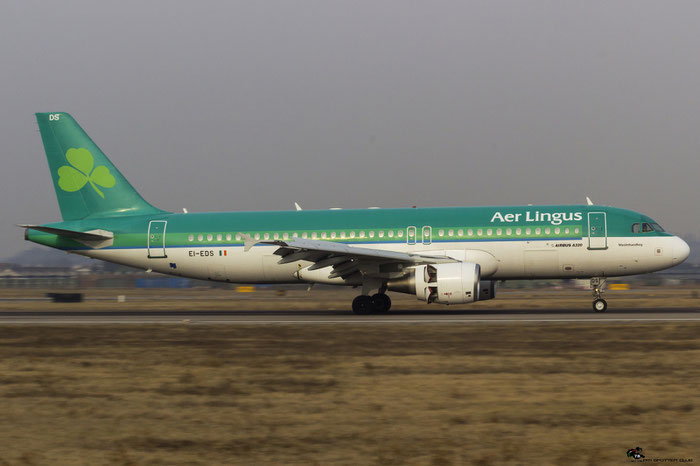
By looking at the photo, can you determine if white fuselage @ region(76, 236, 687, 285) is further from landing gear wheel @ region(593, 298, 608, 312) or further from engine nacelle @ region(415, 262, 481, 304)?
engine nacelle @ region(415, 262, 481, 304)

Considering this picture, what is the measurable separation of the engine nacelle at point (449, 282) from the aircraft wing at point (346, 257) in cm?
75

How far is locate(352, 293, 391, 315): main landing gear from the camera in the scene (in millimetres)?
30312

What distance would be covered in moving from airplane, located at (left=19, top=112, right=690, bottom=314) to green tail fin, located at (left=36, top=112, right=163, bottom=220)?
0.21ft

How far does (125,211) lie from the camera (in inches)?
1324

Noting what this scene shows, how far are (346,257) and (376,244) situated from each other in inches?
82.8

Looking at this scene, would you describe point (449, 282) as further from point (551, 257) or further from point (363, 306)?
point (551, 257)

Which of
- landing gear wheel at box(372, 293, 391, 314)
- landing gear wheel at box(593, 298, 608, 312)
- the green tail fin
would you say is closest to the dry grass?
landing gear wheel at box(593, 298, 608, 312)

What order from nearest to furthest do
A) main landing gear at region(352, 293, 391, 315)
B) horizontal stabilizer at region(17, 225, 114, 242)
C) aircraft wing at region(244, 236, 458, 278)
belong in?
aircraft wing at region(244, 236, 458, 278), main landing gear at region(352, 293, 391, 315), horizontal stabilizer at region(17, 225, 114, 242)

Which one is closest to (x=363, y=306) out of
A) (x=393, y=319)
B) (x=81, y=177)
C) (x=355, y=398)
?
(x=393, y=319)

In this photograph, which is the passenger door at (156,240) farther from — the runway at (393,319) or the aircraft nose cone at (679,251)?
the aircraft nose cone at (679,251)

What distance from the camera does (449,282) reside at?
2773cm

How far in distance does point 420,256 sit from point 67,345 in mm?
13941

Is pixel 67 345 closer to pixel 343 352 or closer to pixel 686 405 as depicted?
pixel 343 352

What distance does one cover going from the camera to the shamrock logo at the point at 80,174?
3375 cm
